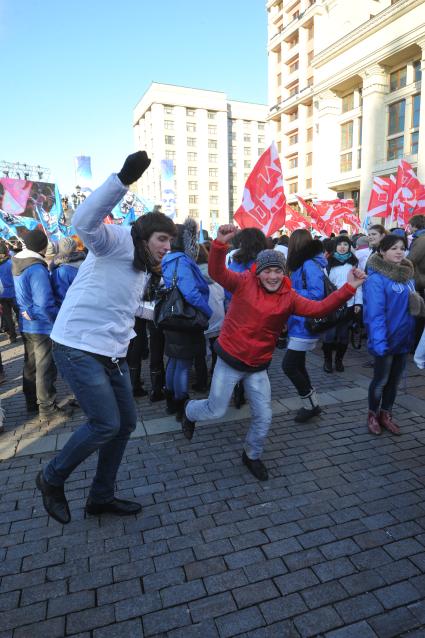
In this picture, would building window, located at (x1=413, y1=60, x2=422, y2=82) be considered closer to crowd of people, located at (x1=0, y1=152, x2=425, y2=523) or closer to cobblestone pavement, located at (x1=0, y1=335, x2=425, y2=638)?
crowd of people, located at (x1=0, y1=152, x2=425, y2=523)

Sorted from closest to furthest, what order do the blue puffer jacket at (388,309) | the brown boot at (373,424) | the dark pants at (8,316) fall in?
the blue puffer jacket at (388,309), the brown boot at (373,424), the dark pants at (8,316)

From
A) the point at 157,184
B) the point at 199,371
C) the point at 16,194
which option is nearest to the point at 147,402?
the point at 199,371

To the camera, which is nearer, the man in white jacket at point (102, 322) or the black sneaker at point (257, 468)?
the man in white jacket at point (102, 322)

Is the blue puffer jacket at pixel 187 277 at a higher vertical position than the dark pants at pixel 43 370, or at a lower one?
higher

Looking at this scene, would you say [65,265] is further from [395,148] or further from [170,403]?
[395,148]

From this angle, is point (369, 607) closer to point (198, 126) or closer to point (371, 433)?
point (371, 433)

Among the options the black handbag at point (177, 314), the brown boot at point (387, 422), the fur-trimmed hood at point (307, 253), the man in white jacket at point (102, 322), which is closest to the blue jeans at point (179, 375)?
the black handbag at point (177, 314)

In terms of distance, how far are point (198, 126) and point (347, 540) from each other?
81.6 metres

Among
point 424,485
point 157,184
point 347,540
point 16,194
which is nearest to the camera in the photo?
point 347,540

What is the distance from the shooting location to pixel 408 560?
2.50 m

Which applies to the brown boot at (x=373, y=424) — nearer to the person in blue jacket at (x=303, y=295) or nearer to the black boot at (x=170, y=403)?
the person in blue jacket at (x=303, y=295)

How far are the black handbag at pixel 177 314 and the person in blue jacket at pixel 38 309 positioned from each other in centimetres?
122

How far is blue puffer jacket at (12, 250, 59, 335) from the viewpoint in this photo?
4414 mm

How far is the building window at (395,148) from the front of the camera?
30.8 meters
